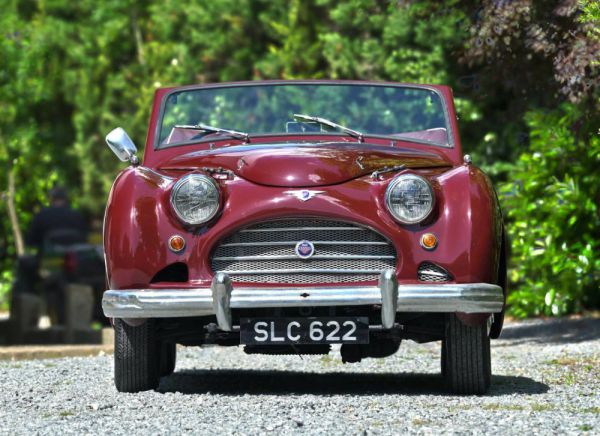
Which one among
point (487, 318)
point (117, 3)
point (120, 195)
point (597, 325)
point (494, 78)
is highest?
point (117, 3)

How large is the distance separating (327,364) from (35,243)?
28.1ft

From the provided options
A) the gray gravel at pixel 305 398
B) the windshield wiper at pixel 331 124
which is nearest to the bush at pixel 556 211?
the gray gravel at pixel 305 398

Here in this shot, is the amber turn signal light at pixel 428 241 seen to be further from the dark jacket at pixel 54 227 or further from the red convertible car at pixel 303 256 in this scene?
the dark jacket at pixel 54 227

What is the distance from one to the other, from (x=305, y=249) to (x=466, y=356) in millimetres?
1007

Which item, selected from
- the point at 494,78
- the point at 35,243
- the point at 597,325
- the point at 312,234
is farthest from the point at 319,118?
the point at 35,243

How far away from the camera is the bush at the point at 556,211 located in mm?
12594

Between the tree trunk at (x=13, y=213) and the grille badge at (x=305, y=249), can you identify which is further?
the tree trunk at (x=13, y=213)

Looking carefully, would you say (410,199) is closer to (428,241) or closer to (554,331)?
(428,241)

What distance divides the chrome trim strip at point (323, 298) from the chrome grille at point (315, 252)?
169 mm

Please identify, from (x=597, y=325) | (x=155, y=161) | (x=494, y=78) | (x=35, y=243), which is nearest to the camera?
(x=155, y=161)

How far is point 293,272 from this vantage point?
700cm

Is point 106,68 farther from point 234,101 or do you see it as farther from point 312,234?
point 312,234

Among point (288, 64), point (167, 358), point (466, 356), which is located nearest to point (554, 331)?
point (167, 358)

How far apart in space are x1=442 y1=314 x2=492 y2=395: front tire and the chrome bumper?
1.00 ft
